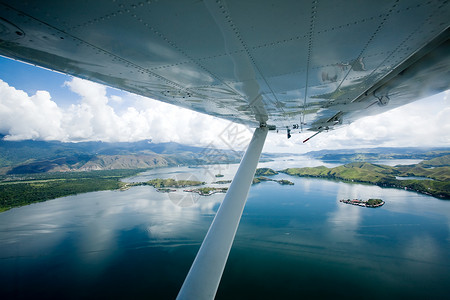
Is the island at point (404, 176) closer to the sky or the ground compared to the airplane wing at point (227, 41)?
closer to the ground

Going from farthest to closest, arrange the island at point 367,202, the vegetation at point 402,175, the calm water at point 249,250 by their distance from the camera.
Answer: the vegetation at point 402,175 → the island at point 367,202 → the calm water at point 249,250

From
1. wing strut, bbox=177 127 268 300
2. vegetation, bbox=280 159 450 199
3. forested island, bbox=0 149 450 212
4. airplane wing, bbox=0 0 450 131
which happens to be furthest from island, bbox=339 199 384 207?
wing strut, bbox=177 127 268 300

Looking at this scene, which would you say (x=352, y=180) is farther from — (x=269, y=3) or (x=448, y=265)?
(x=269, y=3)

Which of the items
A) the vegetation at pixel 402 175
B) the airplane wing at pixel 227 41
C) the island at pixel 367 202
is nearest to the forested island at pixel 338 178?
the vegetation at pixel 402 175

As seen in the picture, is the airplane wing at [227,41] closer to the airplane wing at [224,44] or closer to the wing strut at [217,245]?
the airplane wing at [224,44]

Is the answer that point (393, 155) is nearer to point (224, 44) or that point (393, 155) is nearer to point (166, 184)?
point (166, 184)

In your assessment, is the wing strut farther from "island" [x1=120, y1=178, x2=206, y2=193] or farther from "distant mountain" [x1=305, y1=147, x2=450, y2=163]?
"distant mountain" [x1=305, y1=147, x2=450, y2=163]

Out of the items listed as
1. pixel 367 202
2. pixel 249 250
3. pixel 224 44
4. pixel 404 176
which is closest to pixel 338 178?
pixel 404 176
